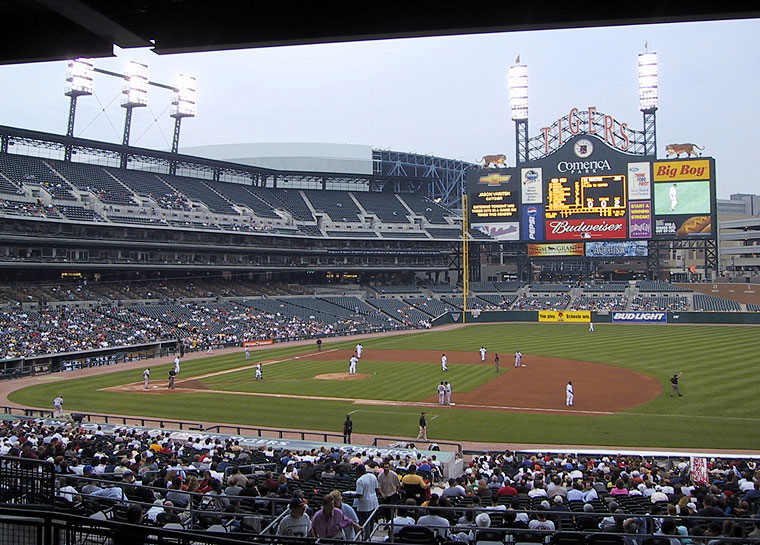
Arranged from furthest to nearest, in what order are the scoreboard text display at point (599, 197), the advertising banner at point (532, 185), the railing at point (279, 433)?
the advertising banner at point (532, 185) < the scoreboard text display at point (599, 197) < the railing at point (279, 433)

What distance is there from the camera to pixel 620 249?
253 ft

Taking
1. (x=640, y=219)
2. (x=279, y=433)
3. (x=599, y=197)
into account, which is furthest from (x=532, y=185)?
(x=279, y=433)

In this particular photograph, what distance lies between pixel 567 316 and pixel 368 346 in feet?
98.5

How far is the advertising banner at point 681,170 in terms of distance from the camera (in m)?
70.9

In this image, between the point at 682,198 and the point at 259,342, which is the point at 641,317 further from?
the point at 259,342

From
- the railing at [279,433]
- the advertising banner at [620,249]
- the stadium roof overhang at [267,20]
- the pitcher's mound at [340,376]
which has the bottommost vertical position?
the railing at [279,433]

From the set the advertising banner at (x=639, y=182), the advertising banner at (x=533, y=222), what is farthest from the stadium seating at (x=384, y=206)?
the advertising banner at (x=639, y=182)

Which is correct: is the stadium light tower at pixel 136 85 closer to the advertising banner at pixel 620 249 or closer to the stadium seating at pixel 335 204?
the stadium seating at pixel 335 204

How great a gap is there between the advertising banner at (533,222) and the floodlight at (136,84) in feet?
152

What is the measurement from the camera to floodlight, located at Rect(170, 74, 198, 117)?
237 feet

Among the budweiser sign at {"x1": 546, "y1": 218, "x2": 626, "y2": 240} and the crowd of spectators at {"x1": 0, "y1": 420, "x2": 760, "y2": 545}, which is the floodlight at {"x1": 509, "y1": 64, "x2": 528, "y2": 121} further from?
the crowd of spectators at {"x1": 0, "y1": 420, "x2": 760, "y2": 545}

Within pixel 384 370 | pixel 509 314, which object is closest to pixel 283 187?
pixel 509 314

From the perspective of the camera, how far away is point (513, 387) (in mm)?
34188

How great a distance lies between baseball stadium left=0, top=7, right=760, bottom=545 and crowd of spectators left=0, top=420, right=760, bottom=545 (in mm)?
80
